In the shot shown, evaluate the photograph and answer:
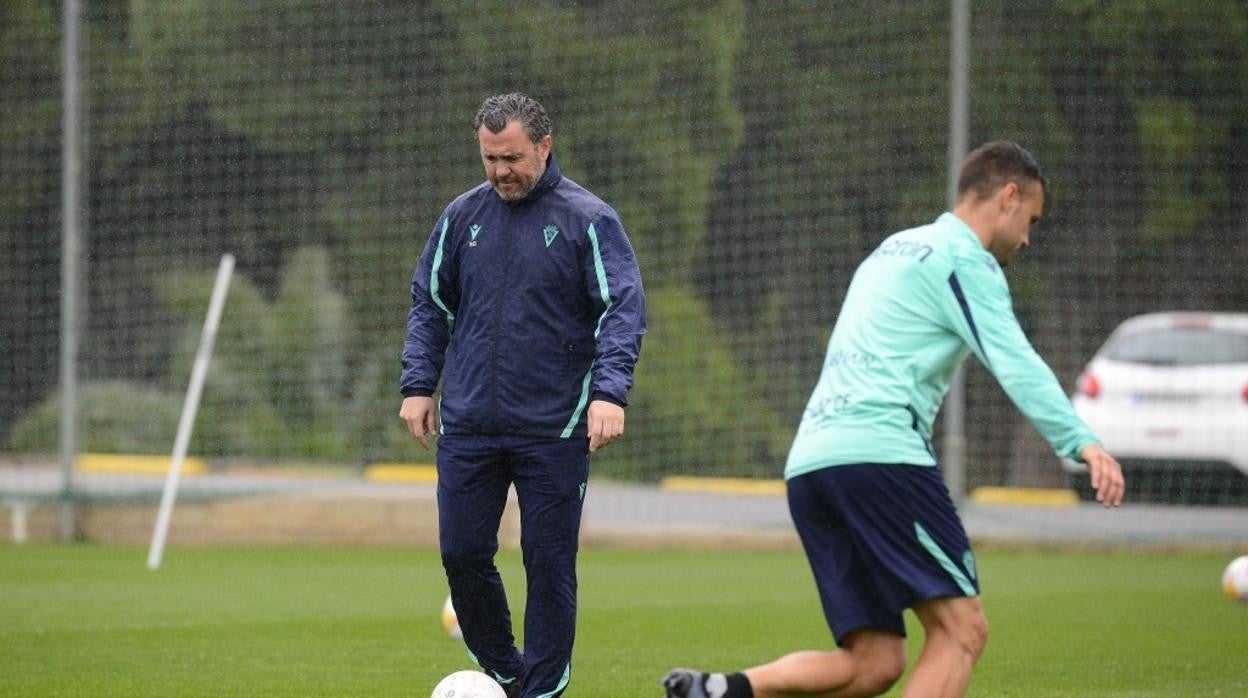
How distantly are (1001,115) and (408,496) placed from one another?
6320 millimetres

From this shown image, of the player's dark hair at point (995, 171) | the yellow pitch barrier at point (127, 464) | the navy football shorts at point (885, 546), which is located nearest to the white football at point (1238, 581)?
the player's dark hair at point (995, 171)

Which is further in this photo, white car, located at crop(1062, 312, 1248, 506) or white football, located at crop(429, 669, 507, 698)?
white car, located at crop(1062, 312, 1248, 506)

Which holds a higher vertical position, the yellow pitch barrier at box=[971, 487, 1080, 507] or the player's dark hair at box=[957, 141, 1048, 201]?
the player's dark hair at box=[957, 141, 1048, 201]

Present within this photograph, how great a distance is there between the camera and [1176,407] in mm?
15703

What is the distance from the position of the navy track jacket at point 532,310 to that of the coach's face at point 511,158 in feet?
0.24

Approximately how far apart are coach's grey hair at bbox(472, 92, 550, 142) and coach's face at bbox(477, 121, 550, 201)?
0.05 ft

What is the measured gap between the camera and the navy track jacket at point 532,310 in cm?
620

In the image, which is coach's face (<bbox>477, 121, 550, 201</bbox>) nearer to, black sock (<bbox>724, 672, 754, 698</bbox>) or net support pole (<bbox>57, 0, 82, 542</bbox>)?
black sock (<bbox>724, 672, 754, 698</bbox>)

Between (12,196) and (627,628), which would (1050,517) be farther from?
(12,196)

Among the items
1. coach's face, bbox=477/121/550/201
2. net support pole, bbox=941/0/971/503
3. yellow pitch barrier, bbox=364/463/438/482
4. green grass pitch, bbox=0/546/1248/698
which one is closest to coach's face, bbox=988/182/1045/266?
coach's face, bbox=477/121/550/201

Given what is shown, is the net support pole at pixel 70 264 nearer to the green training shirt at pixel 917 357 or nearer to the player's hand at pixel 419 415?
the player's hand at pixel 419 415

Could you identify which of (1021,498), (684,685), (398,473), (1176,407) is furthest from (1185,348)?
(684,685)

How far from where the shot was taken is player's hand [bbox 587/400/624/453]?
19.7 feet

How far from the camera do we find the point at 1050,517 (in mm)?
16141
